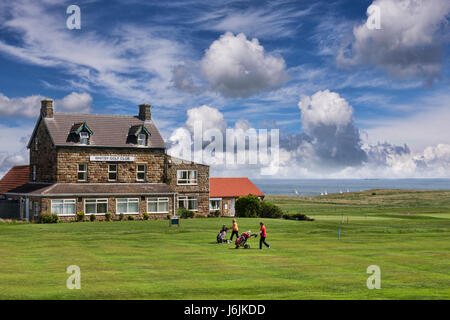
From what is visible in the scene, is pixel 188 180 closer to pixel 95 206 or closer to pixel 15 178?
pixel 95 206

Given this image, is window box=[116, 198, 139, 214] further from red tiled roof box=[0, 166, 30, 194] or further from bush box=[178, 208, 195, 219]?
red tiled roof box=[0, 166, 30, 194]

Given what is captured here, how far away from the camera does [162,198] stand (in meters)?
59.4

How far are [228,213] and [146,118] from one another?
19046 millimetres

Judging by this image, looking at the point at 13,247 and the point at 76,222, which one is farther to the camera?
the point at 76,222

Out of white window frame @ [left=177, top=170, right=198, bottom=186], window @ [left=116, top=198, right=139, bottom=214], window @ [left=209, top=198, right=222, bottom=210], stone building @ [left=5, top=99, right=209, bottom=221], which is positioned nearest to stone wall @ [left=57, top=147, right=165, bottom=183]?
stone building @ [left=5, top=99, right=209, bottom=221]

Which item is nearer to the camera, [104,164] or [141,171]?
[104,164]

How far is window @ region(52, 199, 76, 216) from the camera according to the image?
5266cm

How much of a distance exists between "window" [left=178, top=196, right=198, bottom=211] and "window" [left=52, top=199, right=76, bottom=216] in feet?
47.4

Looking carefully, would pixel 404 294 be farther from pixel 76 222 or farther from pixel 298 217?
pixel 298 217

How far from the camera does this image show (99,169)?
57188 millimetres

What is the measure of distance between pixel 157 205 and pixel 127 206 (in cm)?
359

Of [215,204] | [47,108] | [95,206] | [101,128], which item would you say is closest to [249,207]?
[215,204]

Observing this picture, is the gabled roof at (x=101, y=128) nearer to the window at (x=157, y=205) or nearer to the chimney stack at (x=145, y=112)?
the chimney stack at (x=145, y=112)

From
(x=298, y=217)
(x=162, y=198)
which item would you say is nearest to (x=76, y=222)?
(x=162, y=198)
